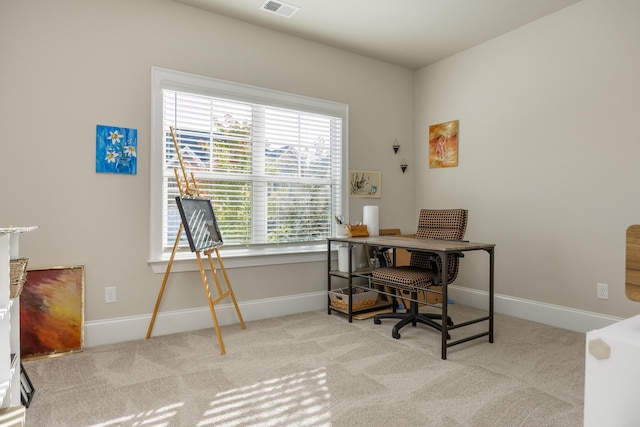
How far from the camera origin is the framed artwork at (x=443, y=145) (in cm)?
430

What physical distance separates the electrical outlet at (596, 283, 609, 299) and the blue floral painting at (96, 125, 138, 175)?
153 inches

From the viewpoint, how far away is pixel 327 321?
3.55m

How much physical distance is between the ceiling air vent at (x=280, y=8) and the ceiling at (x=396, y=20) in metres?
0.04

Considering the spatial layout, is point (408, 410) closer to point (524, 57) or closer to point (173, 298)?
point (173, 298)

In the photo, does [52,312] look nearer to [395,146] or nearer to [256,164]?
[256,164]

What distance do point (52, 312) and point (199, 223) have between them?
118 centimetres

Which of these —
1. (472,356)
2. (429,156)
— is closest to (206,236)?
(472,356)

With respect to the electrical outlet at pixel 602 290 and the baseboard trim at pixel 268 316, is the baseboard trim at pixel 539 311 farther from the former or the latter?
the electrical outlet at pixel 602 290

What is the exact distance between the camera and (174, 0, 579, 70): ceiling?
3.25 metres

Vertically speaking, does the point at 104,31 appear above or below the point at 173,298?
above

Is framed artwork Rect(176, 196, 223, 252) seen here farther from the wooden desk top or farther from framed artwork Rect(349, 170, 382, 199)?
framed artwork Rect(349, 170, 382, 199)

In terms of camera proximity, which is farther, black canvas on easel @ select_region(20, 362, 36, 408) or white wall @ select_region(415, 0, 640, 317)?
white wall @ select_region(415, 0, 640, 317)

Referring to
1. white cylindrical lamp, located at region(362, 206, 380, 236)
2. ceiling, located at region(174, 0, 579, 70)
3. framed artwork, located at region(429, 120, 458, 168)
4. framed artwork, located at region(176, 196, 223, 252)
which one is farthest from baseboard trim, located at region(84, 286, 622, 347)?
ceiling, located at region(174, 0, 579, 70)

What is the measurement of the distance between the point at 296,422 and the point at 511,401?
1.15 metres
